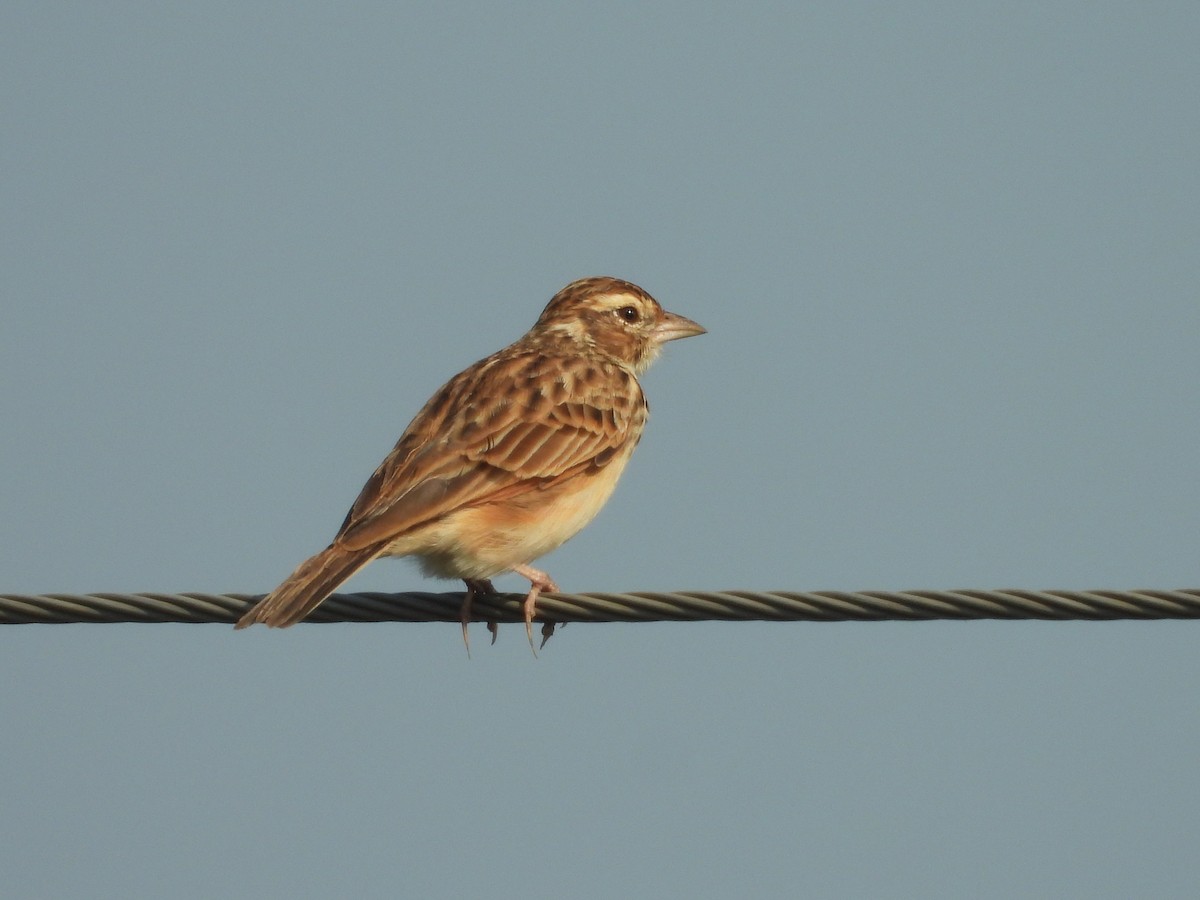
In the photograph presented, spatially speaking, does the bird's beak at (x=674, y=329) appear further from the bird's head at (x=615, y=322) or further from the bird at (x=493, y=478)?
the bird at (x=493, y=478)

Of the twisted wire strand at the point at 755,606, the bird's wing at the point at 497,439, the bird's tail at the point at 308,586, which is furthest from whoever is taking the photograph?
the bird's wing at the point at 497,439

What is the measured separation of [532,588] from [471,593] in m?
0.34

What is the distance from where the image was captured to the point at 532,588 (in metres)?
8.80

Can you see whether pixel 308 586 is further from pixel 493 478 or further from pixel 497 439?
pixel 497 439

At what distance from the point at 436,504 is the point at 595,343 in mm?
3216

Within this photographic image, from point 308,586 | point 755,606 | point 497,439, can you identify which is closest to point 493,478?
point 497,439

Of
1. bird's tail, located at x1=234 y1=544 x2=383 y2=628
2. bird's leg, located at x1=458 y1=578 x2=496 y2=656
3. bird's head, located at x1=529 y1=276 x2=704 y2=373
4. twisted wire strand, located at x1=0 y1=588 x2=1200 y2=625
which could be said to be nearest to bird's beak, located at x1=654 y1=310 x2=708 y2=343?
bird's head, located at x1=529 y1=276 x2=704 y2=373

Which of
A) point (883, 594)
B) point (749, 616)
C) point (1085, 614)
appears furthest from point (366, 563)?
point (1085, 614)

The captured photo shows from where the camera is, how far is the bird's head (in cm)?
1167

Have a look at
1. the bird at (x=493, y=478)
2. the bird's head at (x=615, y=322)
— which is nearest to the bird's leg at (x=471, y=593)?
the bird at (x=493, y=478)

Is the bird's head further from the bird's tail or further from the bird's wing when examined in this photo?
the bird's tail

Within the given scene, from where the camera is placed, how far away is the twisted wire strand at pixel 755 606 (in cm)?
661

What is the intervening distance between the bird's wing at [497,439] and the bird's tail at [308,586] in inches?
4.0

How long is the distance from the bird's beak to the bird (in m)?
0.74
